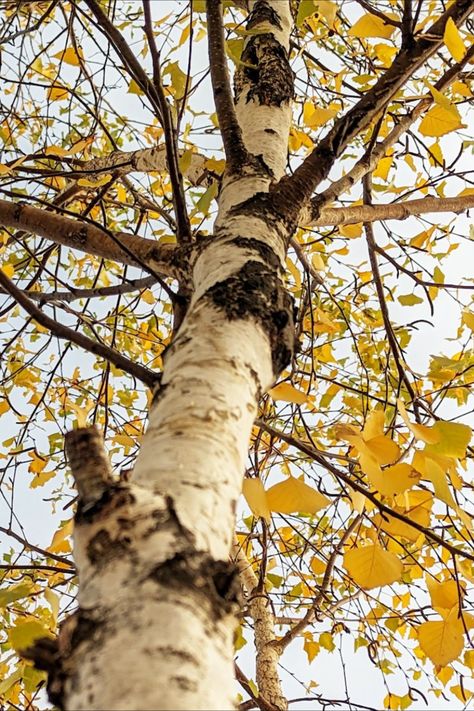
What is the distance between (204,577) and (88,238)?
913 millimetres

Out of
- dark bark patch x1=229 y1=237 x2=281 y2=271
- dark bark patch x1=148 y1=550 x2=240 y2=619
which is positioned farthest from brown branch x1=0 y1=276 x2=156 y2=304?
dark bark patch x1=148 y1=550 x2=240 y2=619

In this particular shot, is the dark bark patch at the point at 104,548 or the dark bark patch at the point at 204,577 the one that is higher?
the dark bark patch at the point at 104,548

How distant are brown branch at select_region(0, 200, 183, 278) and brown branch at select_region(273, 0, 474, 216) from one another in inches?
9.9

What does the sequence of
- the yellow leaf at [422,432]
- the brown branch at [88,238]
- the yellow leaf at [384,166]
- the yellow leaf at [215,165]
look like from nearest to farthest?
Answer: 1. the yellow leaf at [422,432]
2. the brown branch at [88,238]
3. the yellow leaf at [215,165]
4. the yellow leaf at [384,166]

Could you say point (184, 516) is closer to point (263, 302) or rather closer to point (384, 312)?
point (263, 302)

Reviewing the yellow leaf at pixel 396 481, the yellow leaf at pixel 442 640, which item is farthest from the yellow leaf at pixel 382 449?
the yellow leaf at pixel 442 640

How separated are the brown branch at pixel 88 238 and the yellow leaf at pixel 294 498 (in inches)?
16.7

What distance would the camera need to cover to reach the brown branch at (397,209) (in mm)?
1478

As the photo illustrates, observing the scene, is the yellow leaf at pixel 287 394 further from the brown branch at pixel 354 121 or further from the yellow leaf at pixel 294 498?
the brown branch at pixel 354 121

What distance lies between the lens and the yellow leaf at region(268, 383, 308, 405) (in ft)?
3.32

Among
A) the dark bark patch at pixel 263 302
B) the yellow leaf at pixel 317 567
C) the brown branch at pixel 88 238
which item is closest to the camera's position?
the dark bark patch at pixel 263 302

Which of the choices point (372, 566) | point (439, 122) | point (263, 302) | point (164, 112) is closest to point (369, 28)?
point (439, 122)

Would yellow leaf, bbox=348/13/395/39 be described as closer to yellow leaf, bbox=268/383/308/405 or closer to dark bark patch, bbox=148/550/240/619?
yellow leaf, bbox=268/383/308/405

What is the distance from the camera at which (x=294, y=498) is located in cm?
92
